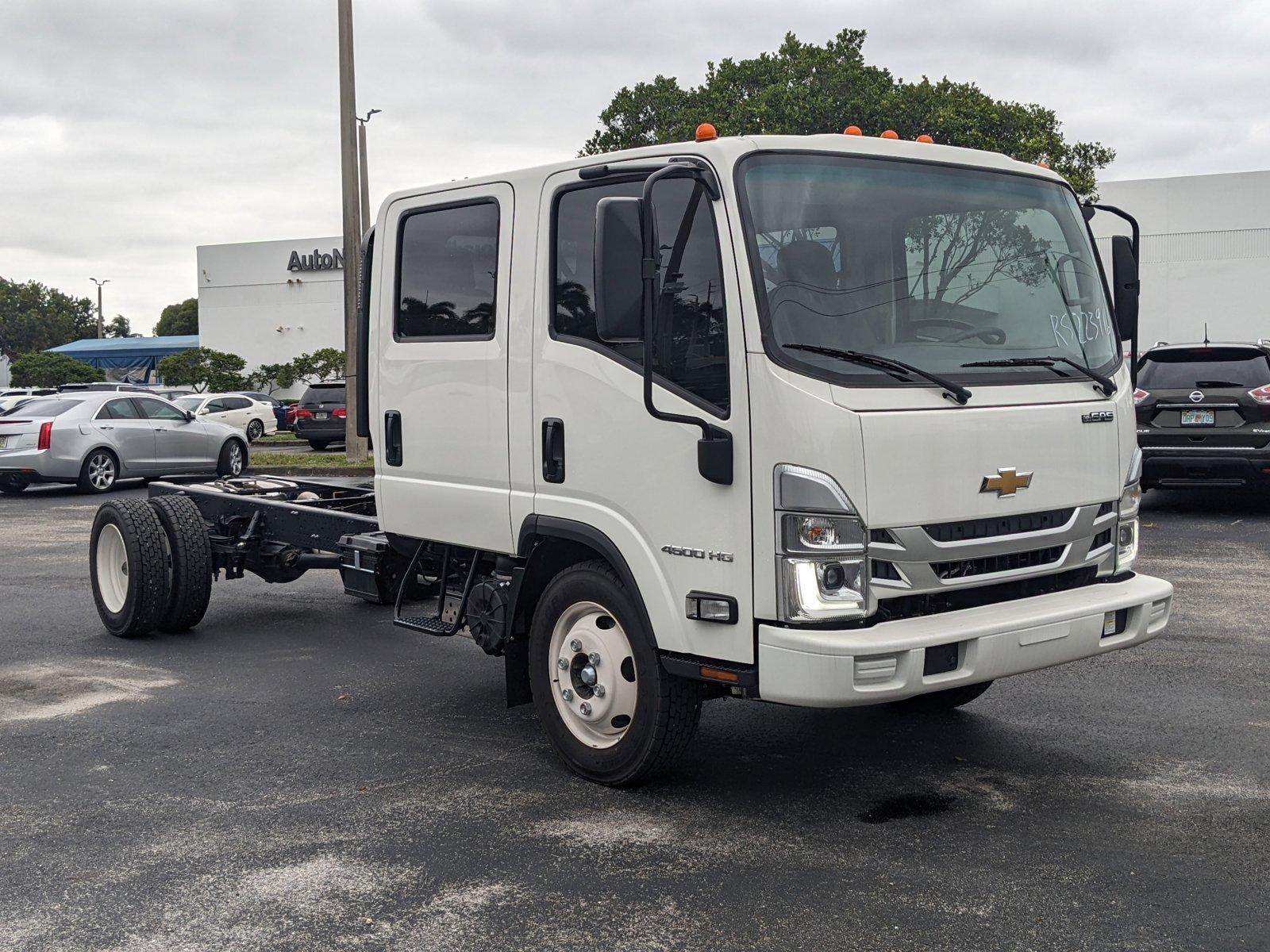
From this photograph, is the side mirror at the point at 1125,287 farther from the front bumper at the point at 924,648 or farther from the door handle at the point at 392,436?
the door handle at the point at 392,436

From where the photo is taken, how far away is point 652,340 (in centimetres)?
461

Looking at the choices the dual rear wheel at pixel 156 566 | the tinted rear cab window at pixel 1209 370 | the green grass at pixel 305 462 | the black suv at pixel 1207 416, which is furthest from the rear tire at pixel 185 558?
the green grass at pixel 305 462

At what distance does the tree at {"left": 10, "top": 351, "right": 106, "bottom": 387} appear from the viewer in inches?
2313

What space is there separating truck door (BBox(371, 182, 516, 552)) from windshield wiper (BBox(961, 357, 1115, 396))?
2.01 metres

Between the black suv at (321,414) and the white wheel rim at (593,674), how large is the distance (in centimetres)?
2360

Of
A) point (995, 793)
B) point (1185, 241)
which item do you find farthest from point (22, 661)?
point (1185, 241)

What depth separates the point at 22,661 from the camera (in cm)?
772

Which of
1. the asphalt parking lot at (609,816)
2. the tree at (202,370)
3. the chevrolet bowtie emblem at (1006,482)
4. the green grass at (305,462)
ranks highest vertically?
the tree at (202,370)

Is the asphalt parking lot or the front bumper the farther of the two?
the front bumper

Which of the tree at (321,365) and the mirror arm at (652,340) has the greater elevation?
the tree at (321,365)

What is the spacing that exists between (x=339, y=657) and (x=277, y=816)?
295cm

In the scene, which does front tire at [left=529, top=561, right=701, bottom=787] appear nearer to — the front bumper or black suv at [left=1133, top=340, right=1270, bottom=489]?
the front bumper

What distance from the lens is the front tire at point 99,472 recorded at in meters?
18.8

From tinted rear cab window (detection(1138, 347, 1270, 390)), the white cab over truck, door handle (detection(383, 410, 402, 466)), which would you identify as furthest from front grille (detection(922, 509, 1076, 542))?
tinted rear cab window (detection(1138, 347, 1270, 390))
